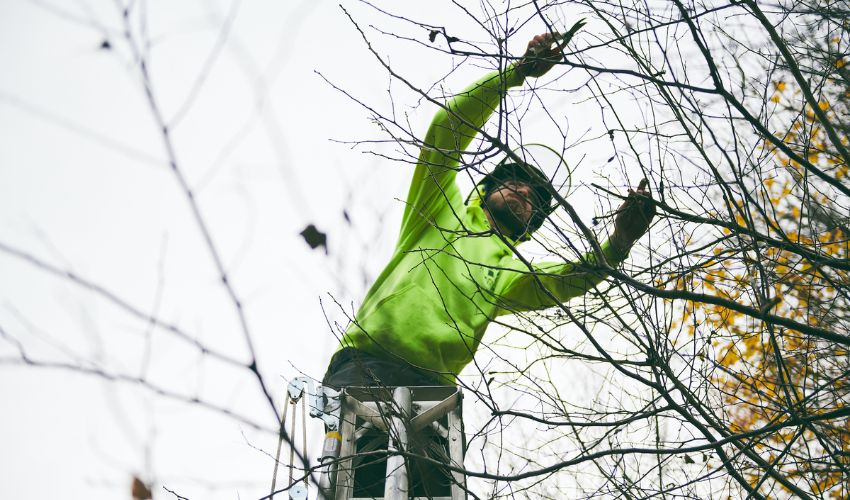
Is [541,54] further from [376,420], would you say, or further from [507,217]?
[376,420]

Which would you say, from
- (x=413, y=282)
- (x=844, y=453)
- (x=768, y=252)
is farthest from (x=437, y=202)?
(x=844, y=453)

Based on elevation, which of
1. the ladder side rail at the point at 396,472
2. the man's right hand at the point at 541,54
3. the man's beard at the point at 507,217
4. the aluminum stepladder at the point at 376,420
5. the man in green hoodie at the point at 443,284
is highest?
the man's right hand at the point at 541,54

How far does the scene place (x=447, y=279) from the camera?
3.54 m

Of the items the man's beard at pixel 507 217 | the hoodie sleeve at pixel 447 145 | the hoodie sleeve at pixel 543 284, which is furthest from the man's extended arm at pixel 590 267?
the hoodie sleeve at pixel 447 145

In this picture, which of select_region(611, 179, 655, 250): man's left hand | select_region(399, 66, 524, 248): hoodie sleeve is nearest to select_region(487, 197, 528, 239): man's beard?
select_region(399, 66, 524, 248): hoodie sleeve

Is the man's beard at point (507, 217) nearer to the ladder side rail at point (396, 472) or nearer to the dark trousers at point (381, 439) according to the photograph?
the dark trousers at point (381, 439)

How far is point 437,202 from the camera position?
3828 mm

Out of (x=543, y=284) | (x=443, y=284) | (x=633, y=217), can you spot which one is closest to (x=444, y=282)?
(x=443, y=284)

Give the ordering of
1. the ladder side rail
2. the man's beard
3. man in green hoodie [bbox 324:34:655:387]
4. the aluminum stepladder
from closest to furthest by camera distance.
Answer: the ladder side rail < the aluminum stepladder < man in green hoodie [bbox 324:34:655:387] < the man's beard

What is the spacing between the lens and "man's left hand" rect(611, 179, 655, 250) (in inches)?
114

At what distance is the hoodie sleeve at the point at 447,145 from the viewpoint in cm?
318

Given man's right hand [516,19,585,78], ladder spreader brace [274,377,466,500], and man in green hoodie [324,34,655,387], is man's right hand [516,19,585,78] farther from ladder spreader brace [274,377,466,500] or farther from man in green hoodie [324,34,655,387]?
ladder spreader brace [274,377,466,500]

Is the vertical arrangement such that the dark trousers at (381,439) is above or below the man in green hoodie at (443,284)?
below

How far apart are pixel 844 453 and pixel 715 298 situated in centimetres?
71
